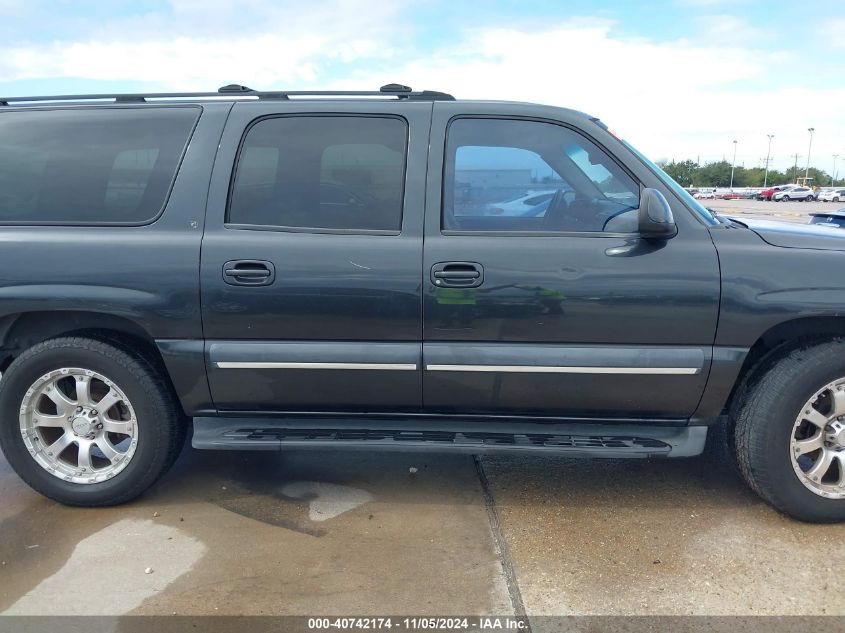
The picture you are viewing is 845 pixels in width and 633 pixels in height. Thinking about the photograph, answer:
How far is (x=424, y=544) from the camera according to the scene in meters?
2.91

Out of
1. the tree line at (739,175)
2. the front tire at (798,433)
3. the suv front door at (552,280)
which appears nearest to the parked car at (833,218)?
the front tire at (798,433)

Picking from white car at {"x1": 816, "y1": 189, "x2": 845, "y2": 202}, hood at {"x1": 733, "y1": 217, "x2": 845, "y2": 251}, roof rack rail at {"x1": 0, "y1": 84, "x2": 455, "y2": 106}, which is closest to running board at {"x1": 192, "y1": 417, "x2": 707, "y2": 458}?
hood at {"x1": 733, "y1": 217, "x2": 845, "y2": 251}

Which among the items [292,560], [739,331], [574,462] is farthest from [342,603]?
[739,331]

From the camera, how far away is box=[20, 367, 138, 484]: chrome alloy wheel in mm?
3123

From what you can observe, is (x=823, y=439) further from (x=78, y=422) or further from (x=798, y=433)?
(x=78, y=422)

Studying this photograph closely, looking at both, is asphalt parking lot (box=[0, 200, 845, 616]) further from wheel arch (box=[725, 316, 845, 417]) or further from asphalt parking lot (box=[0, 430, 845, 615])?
wheel arch (box=[725, 316, 845, 417])

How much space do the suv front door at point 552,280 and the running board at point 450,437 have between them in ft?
0.29

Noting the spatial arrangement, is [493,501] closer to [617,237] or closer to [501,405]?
[501,405]

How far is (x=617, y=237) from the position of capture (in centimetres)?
292

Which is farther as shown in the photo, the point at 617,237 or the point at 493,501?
the point at 493,501

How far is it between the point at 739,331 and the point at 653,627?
4.21 ft

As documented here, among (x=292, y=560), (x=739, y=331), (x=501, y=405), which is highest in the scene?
(x=739, y=331)

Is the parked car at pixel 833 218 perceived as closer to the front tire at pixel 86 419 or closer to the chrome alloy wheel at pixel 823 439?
the chrome alloy wheel at pixel 823 439

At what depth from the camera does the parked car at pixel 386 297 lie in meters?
2.87
